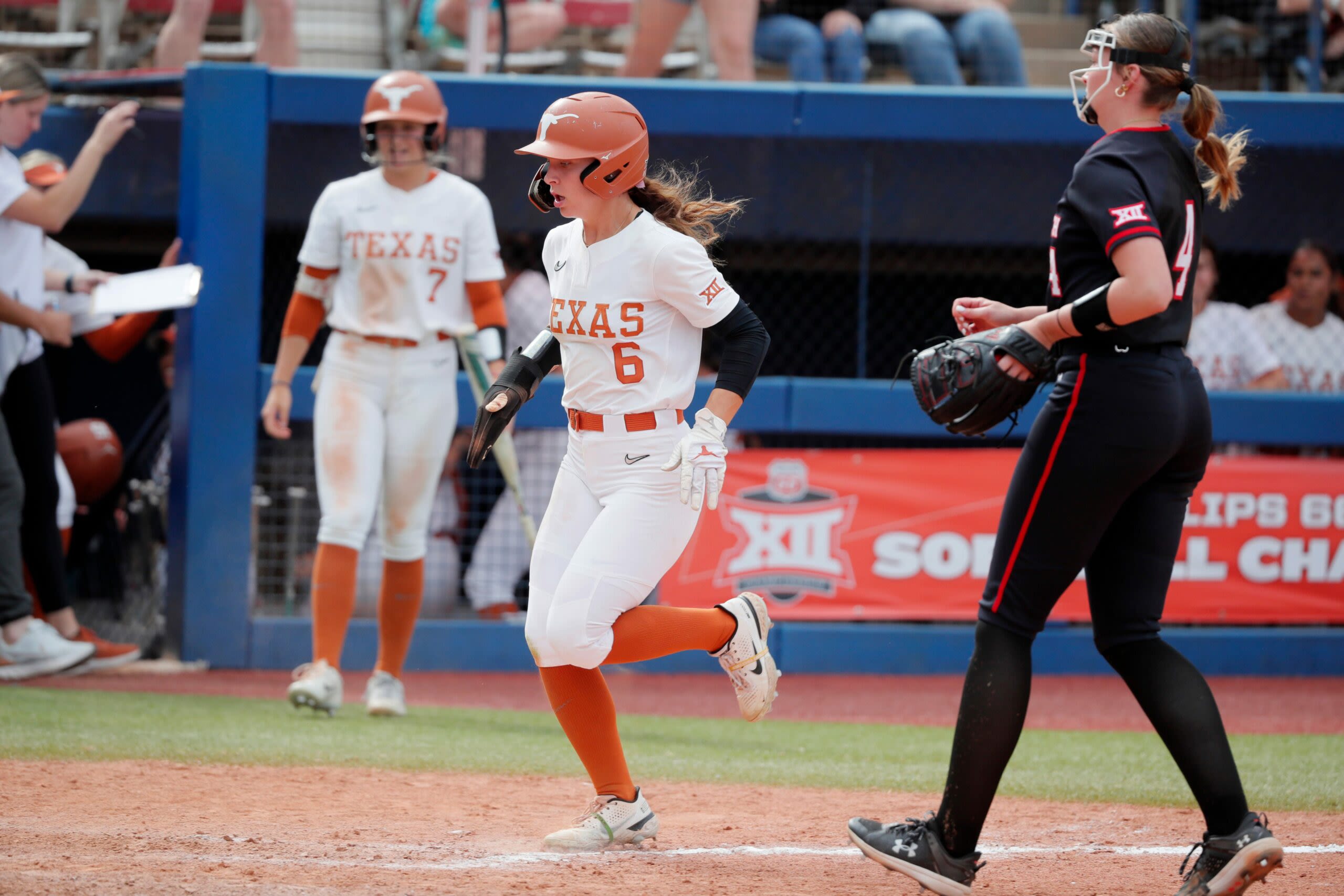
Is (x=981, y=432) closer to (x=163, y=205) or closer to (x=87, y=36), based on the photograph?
(x=163, y=205)

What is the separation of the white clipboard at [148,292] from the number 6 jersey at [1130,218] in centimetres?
471

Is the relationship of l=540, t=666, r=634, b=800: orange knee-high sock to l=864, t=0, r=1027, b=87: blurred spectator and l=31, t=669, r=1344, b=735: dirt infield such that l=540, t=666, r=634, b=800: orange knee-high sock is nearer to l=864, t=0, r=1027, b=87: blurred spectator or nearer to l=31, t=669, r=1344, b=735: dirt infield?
l=31, t=669, r=1344, b=735: dirt infield

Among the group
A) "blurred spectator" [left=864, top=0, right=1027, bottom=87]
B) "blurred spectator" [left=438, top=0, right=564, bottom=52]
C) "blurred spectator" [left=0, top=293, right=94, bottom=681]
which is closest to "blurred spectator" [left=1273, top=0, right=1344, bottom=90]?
"blurred spectator" [left=864, top=0, right=1027, bottom=87]

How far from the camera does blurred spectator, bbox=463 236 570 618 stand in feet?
24.7

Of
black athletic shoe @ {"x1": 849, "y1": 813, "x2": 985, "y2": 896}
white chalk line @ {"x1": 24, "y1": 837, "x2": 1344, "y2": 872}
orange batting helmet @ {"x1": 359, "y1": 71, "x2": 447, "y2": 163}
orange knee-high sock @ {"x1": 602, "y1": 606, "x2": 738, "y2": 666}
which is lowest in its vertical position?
white chalk line @ {"x1": 24, "y1": 837, "x2": 1344, "y2": 872}

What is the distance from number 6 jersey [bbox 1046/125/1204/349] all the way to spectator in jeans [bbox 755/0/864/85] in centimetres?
516

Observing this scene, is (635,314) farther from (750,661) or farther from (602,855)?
(602,855)

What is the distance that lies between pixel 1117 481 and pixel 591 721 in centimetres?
140

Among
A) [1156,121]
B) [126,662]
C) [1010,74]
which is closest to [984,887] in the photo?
[1156,121]

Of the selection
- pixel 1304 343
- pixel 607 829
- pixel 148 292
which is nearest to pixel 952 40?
pixel 1304 343

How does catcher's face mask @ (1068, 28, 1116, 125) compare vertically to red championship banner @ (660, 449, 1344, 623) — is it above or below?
above

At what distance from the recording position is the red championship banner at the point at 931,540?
7.45 metres

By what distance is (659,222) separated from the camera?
370 centimetres

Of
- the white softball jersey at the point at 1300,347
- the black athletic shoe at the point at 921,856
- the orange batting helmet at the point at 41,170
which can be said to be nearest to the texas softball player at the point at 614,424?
the black athletic shoe at the point at 921,856
